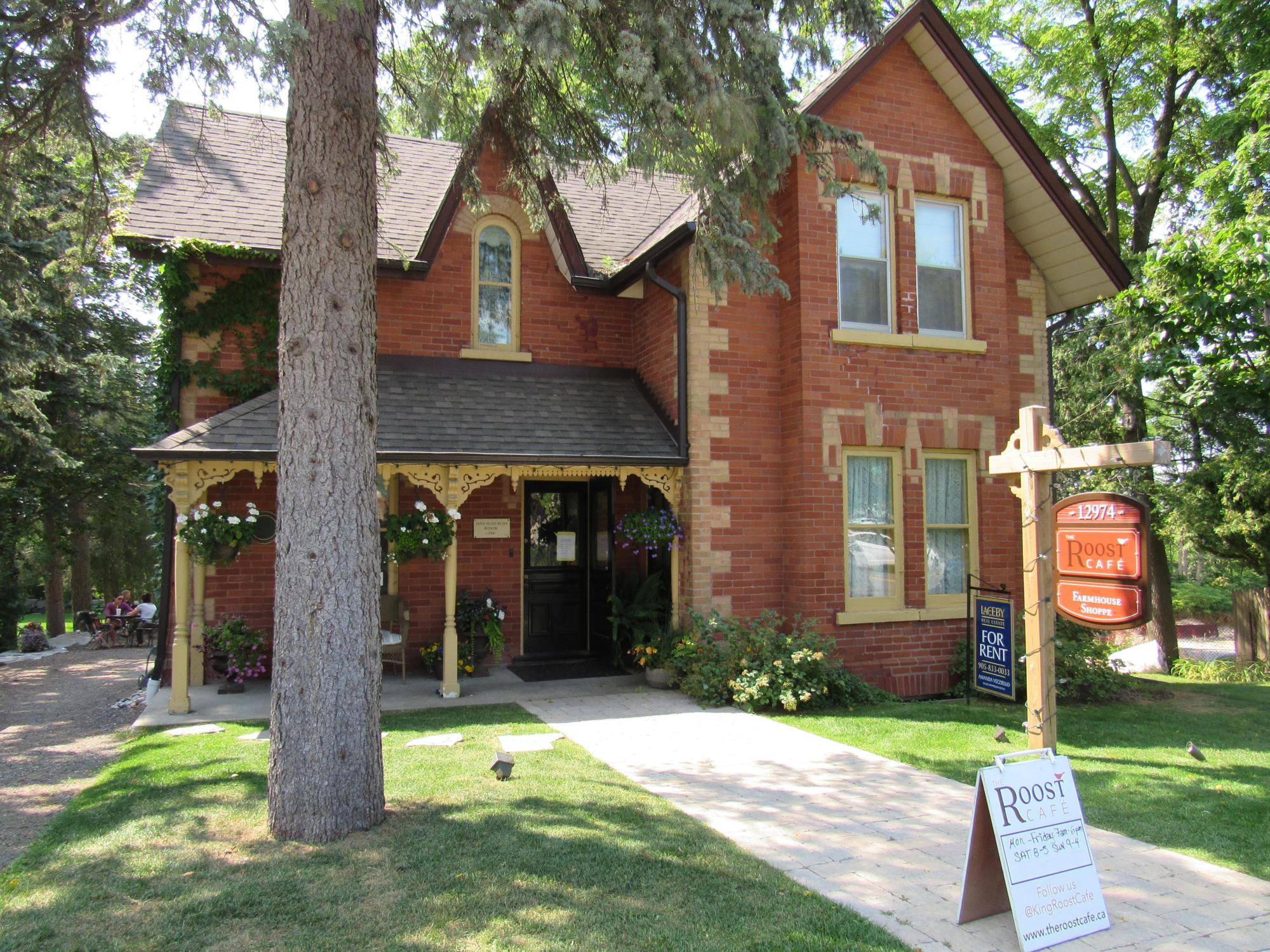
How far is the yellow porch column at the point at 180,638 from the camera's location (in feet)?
29.2

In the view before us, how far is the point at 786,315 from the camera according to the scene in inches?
425

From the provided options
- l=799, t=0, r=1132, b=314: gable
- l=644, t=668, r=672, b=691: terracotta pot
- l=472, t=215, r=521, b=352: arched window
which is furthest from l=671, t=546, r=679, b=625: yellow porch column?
l=799, t=0, r=1132, b=314: gable

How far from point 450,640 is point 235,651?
247 cm

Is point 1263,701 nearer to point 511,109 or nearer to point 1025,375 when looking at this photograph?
point 1025,375

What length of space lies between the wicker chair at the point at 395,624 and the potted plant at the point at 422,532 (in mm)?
1216

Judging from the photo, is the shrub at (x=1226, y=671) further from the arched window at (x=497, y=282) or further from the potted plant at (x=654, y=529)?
the arched window at (x=497, y=282)

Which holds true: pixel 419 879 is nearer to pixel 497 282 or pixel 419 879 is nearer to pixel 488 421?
pixel 488 421

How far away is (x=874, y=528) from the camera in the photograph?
10.8 metres

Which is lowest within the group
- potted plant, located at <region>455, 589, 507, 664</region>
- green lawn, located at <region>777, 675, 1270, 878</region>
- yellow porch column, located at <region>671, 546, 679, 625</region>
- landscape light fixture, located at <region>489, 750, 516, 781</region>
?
green lawn, located at <region>777, 675, 1270, 878</region>

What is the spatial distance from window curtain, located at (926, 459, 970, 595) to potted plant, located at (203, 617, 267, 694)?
8.27m

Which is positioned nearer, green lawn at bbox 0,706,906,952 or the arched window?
green lawn at bbox 0,706,906,952

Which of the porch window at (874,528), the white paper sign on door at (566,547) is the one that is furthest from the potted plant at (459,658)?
the porch window at (874,528)

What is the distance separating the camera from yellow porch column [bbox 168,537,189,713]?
8.89 meters

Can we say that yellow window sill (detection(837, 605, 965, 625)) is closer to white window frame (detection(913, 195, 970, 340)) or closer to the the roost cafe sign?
white window frame (detection(913, 195, 970, 340))
